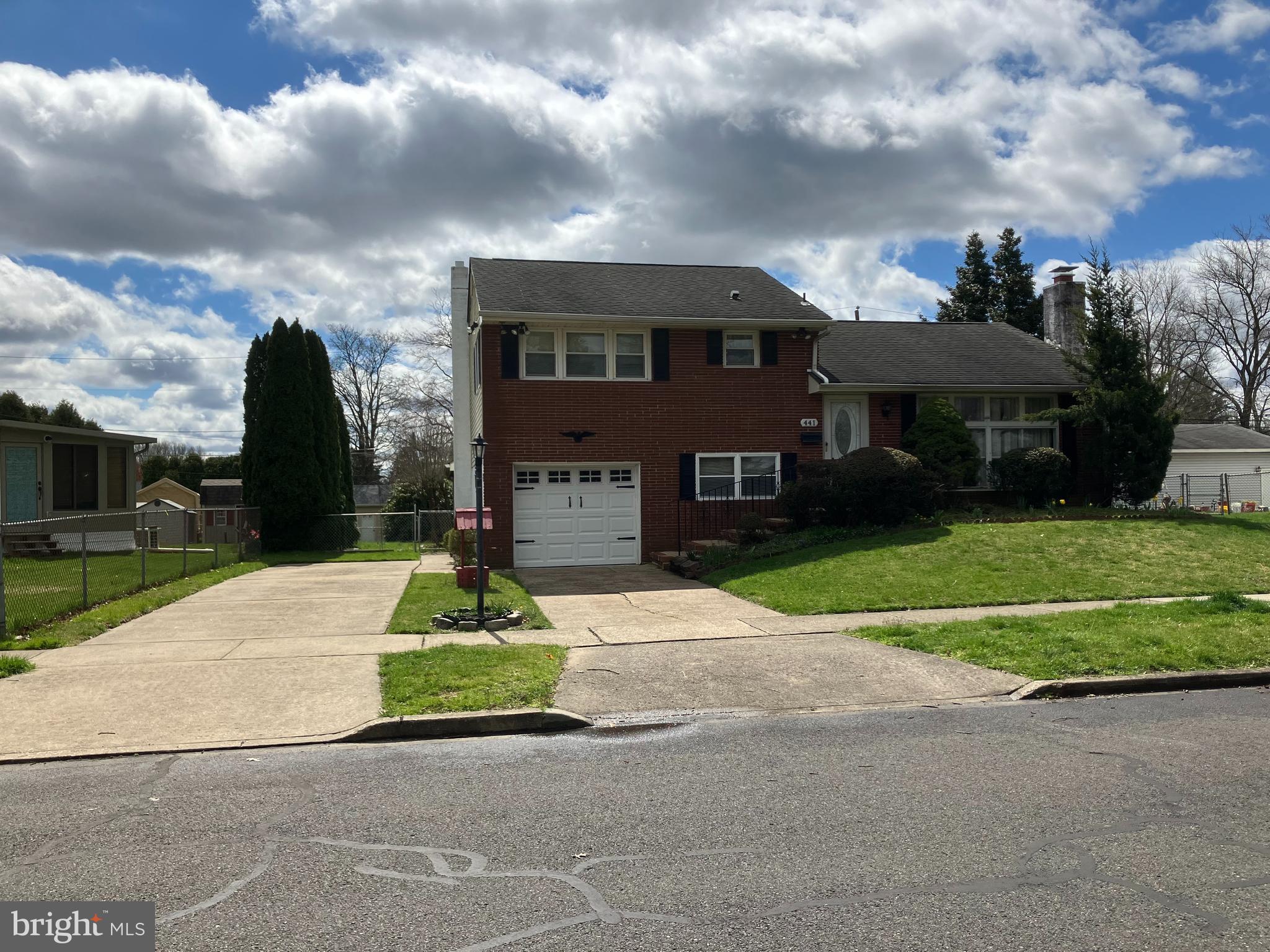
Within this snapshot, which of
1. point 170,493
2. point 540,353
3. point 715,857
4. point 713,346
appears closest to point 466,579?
point 540,353

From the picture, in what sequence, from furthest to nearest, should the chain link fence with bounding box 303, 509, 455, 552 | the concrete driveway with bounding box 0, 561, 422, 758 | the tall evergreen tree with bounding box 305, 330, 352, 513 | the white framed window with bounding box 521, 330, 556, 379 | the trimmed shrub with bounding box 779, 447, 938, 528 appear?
the tall evergreen tree with bounding box 305, 330, 352, 513
the chain link fence with bounding box 303, 509, 455, 552
the white framed window with bounding box 521, 330, 556, 379
the trimmed shrub with bounding box 779, 447, 938, 528
the concrete driveway with bounding box 0, 561, 422, 758

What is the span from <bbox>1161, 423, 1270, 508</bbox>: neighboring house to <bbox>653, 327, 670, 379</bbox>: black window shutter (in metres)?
20.8

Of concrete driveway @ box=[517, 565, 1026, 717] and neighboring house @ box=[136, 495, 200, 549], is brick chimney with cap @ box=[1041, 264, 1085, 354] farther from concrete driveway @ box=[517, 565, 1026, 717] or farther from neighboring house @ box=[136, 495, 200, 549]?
neighboring house @ box=[136, 495, 200, 549]

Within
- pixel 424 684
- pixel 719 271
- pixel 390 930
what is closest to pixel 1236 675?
pixel 424 684

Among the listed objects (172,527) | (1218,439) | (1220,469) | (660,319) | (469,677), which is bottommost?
(469,677)

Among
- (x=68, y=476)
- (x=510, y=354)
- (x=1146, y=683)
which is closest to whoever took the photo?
(x=1146, y=683)

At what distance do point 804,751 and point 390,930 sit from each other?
11.4 feet

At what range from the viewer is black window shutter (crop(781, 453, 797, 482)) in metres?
20.8

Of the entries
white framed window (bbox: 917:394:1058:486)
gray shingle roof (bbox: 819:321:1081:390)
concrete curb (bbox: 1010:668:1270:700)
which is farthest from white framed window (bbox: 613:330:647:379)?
concrete curb (bbox: 1010:668:1270:700)

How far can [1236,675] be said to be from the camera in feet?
28.2

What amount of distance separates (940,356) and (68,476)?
23.2 m

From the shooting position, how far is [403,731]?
7.21 metres

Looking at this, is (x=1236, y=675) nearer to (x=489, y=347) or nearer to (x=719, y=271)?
(x=489, y=347)

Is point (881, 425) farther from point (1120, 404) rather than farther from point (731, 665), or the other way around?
point (731, 665)
